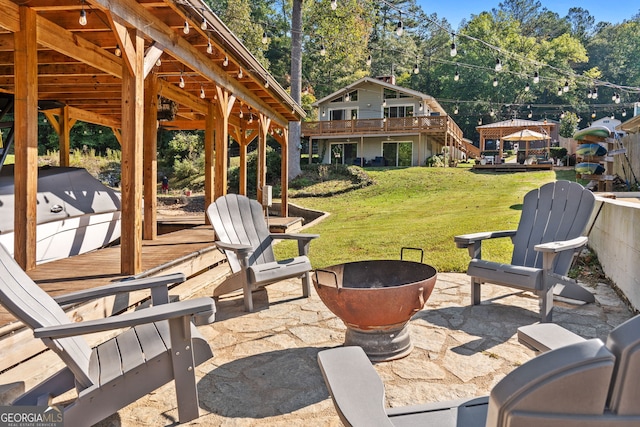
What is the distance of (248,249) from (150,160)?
8.78ft

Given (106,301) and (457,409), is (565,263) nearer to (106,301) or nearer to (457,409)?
(457,409)

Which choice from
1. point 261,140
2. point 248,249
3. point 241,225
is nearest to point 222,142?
point 241,225

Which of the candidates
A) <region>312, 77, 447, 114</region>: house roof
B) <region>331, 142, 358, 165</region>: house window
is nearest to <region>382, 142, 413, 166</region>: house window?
<region>331, 142, 358, 165</region>: house window

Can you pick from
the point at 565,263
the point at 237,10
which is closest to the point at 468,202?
the point at 565,263

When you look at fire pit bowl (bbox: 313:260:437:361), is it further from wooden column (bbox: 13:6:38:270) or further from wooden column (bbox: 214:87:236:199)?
wooden column (bbox: 214:87:236:199)

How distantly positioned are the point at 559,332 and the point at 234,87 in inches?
244

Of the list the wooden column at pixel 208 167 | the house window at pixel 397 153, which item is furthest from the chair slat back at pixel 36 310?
the house window at pixel 397 153

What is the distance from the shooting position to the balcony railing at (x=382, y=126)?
2123 cm

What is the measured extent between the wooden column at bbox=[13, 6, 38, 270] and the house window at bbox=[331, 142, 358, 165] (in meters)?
21.4

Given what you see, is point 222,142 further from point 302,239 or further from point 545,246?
point 545,246

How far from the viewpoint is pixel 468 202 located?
1203cm

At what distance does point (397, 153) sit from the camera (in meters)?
24.2

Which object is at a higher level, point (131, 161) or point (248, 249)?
point (131, 161)

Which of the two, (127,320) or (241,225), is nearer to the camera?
(127,320)
